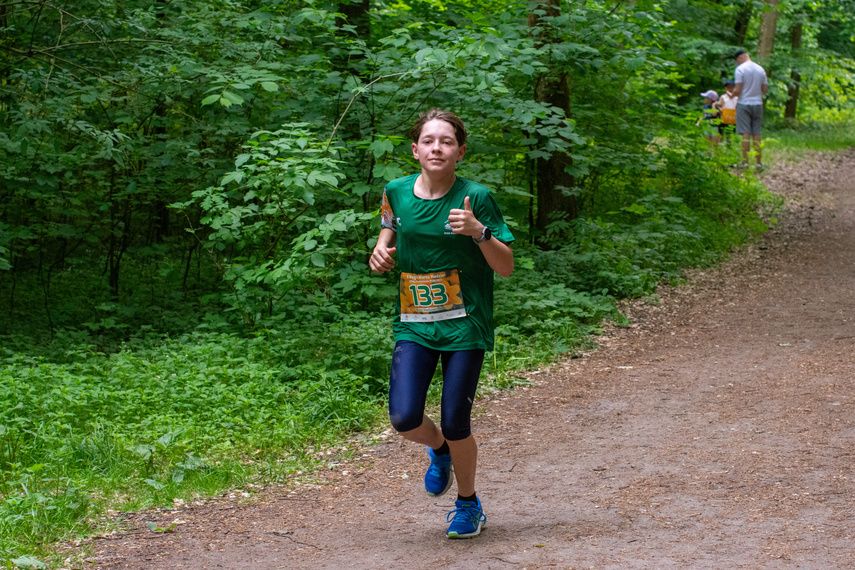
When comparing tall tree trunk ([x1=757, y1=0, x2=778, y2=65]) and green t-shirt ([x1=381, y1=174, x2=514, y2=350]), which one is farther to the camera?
tall tree trunk ([x1=757, y1=0, x2=778, y2=65])

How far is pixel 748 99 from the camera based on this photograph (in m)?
15.2

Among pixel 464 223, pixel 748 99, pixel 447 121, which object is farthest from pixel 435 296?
pixel 748 99

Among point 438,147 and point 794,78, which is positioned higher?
point 794,78

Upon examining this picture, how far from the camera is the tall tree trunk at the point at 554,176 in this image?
32.2 ft

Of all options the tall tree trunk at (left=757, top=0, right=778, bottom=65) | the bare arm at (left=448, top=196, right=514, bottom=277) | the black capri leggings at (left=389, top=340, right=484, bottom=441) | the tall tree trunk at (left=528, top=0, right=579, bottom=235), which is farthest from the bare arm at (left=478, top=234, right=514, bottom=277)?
the tall tree trunk at (left=757, top=0, right=778, bottom=65)

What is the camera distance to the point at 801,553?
3369mm

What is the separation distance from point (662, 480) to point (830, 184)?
14.2 meters

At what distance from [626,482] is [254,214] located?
13.2ft

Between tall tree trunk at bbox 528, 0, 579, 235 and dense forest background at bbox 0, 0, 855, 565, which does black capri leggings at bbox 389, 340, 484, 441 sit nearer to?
dense forest background at bbox 0, 0, 855, 565

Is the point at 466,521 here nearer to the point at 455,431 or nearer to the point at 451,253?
the point at 455,431

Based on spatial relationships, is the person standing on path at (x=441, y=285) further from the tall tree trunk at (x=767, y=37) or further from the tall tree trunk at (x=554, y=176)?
the tall tree trunk at (x=767, y=37)

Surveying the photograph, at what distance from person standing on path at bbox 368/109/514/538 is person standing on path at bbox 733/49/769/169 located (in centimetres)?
1268

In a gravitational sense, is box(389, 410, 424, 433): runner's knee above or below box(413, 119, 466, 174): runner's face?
below

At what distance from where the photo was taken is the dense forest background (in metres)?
5.40
